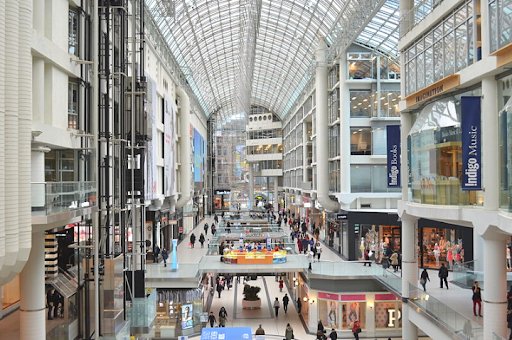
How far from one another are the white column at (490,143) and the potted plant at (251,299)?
1937 centimetres

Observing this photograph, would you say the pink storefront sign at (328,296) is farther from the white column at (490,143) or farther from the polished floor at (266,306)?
the white column at (490,143)

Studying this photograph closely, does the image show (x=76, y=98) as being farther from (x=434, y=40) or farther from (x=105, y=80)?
(x=434, y=40)

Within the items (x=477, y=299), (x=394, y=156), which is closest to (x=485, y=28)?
(x=477, y=299)

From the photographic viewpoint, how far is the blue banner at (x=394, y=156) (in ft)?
80.9

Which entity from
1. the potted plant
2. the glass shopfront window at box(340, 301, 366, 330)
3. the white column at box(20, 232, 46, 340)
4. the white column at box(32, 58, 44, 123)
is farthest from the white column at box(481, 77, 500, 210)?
the potted plant

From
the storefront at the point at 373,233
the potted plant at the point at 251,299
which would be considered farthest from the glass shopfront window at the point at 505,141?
the potted plant at the point at 251,299

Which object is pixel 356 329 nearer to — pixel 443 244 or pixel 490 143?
pixel 443 244

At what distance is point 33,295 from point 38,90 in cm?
537

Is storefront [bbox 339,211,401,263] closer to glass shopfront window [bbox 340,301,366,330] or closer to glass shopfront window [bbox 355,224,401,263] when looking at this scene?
glass shopfront window [bbox 355,224,401,263]

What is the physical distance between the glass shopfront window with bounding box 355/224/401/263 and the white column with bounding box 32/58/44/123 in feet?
82.4

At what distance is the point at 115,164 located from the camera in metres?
22.0

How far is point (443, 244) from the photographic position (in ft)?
111

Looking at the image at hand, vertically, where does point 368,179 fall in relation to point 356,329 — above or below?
above

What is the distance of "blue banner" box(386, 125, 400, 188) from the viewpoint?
24.7 metres
